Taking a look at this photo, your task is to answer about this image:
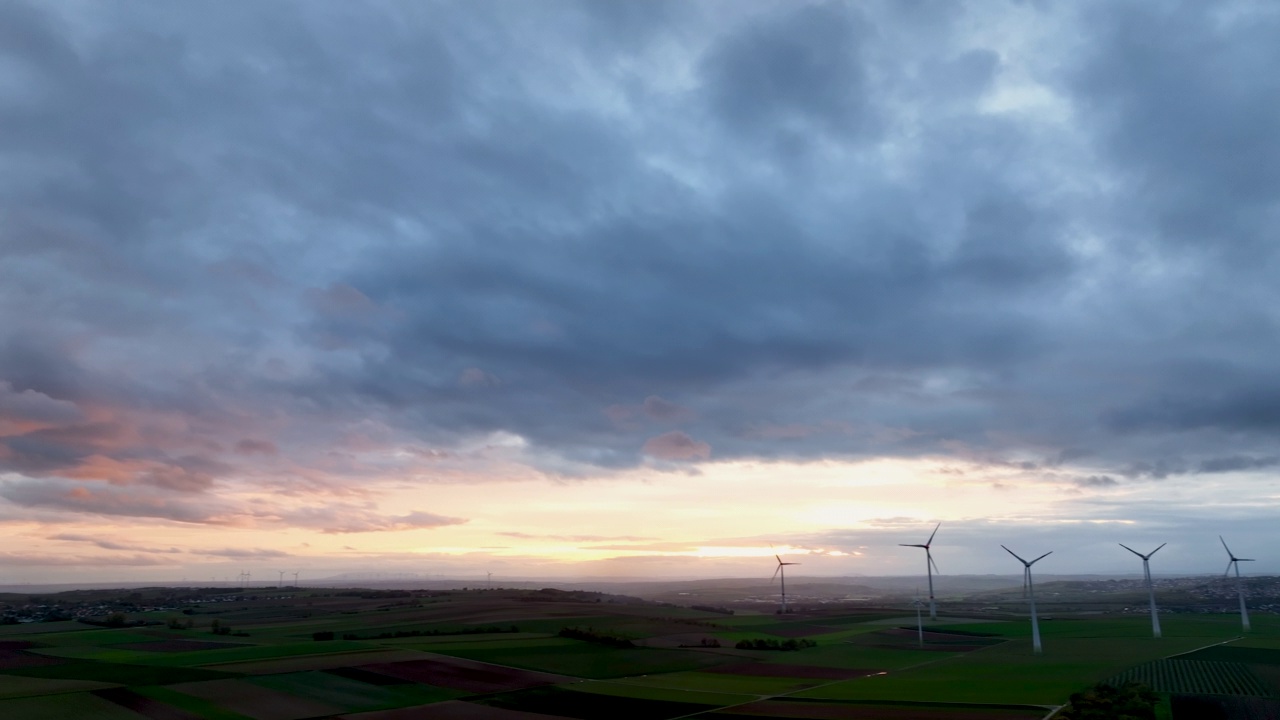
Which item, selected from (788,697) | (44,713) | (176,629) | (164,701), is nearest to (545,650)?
(788,697)

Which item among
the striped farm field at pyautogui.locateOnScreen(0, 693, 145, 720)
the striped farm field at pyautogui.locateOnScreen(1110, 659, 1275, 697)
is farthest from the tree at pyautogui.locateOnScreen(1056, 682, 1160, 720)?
the striped farm field at pyautogui.locateOnScreen(0, 693, 145, 720)

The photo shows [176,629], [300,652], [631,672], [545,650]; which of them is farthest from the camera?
[176,629]

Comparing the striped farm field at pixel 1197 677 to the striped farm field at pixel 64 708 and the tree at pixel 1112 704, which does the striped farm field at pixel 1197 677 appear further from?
the striped farm field at pixel 64 708

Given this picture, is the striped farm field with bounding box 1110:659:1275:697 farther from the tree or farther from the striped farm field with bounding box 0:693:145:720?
the striped farm field with bounding box 0:693:145:720

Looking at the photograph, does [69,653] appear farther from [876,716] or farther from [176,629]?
[876,716]

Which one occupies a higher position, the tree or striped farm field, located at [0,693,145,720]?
striped farm field, located at [0,693,145,720]
